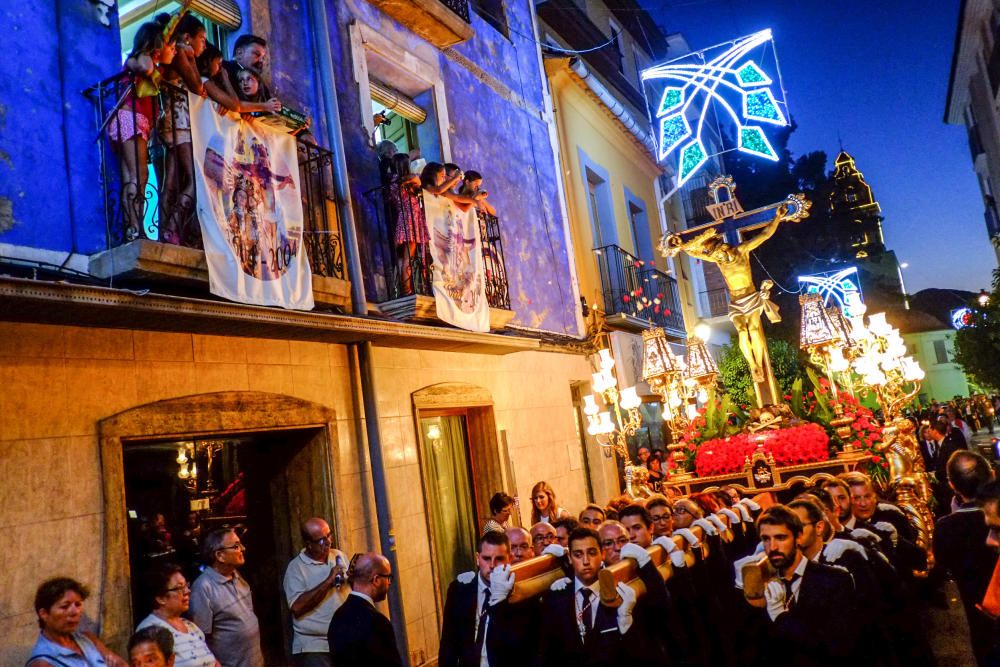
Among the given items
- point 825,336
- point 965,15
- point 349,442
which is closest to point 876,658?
point 349,442

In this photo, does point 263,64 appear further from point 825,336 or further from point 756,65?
point 756,65

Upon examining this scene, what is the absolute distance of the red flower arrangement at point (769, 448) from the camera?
9312 millimetres

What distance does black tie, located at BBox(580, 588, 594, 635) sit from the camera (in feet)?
15.1

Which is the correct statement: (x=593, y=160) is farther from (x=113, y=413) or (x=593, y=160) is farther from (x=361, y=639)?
(x=361, y=639)

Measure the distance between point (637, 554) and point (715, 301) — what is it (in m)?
18.6

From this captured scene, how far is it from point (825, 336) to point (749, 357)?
1426 mm

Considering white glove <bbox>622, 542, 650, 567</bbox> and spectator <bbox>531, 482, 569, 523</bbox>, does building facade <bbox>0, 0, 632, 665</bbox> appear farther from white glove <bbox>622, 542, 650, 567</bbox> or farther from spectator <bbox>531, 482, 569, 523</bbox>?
white glove <bbox>622, 542, 650, 567</bbox>

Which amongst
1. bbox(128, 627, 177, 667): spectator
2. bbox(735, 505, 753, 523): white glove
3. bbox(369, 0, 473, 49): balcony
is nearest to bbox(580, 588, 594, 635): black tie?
bbox(128, 627, 177, 667): spectator

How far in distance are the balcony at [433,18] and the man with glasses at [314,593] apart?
649 cm

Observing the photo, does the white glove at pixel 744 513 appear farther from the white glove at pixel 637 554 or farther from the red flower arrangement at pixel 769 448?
the white glove at pixel 637 554

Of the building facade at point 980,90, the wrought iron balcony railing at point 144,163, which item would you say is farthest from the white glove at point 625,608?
the building facade at point 980,90

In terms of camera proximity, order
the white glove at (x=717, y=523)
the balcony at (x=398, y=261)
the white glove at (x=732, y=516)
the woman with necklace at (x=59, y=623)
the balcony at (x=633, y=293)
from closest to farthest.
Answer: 1. the woman with necklace at (x=59, y=623)
2. the white glove at (x=717, y=523)
3. the white glove at (x=732, y=516)
4. the balcony at (x=398, y=261)
5. the balcony at (x=633, y=293)

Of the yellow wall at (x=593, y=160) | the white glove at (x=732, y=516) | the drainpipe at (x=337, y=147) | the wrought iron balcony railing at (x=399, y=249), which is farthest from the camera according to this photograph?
the yellow wall at (x=593, y=160)

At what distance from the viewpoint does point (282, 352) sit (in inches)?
275
